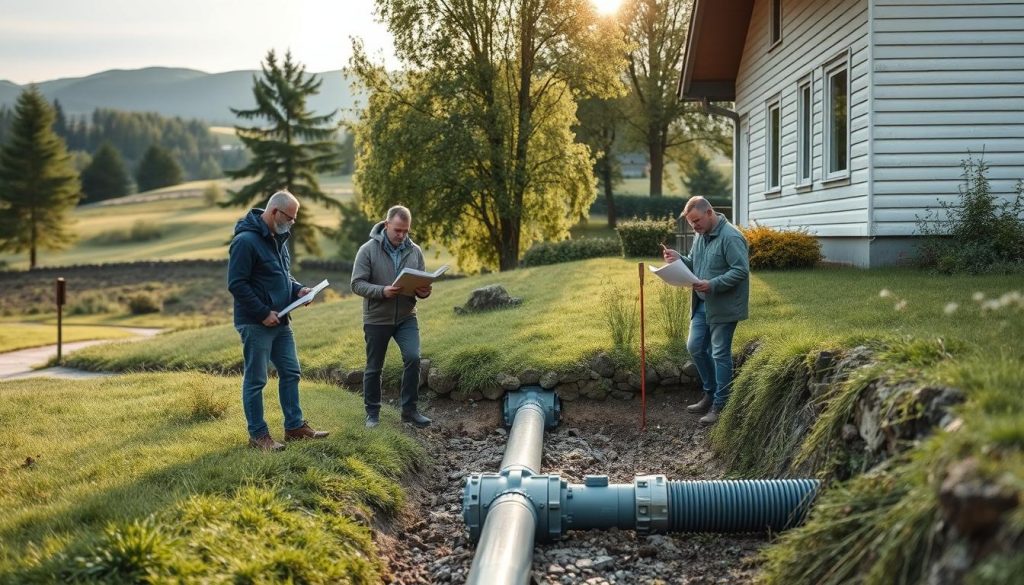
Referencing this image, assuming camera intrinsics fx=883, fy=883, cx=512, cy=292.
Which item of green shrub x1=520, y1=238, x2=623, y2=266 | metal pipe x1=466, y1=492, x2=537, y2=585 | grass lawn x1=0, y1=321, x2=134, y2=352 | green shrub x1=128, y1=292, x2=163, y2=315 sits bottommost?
green shrub x1=128, y1=292, x2=163, y2=315

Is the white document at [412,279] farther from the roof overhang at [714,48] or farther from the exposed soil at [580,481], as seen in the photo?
the roof overhang at [714,48]

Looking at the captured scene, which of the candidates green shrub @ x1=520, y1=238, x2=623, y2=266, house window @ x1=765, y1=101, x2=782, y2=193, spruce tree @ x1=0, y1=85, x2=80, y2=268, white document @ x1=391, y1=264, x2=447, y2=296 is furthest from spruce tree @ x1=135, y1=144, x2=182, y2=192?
white document @ x1=391, y1=264, x2=447, y2=296

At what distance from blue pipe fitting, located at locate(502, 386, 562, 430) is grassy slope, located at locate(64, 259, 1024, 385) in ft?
1.54

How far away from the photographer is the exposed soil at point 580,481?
19.4 ft

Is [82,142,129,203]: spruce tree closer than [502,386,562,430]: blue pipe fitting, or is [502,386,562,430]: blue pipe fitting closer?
[502,386,562,430]: blue pipe fitting

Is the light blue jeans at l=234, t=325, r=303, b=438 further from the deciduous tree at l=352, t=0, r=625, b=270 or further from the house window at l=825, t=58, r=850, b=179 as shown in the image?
the deciduous tree at l=352, t=0, r=625, b=270

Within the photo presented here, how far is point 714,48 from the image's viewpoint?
2131 centimetres

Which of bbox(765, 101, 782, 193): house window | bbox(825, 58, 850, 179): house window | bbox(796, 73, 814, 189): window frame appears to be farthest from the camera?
bbox(765, 101, 782, 193): house window

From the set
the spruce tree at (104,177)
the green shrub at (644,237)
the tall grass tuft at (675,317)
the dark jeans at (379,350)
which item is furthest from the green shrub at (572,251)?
the spruce tree at (104,177)

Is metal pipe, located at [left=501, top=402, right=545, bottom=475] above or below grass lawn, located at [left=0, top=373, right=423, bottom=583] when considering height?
below

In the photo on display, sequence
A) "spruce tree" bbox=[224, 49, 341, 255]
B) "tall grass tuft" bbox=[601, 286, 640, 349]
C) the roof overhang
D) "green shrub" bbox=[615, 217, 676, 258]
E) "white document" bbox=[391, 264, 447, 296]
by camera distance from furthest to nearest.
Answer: "spruce tree" bbox=[224, 49, 341, 255] < "green shrub" bbox=[615, 217, 676, 258] < the roof overhang < "tall grass tuft" bbox=[601, 286, 640, 349] < "white document" bbox=[391, 264, 447, 296]

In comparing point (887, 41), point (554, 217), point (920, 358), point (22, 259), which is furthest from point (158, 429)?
point (22, 259)

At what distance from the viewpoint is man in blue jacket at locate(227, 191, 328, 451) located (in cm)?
700

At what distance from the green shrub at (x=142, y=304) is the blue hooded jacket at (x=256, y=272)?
1597 inches
